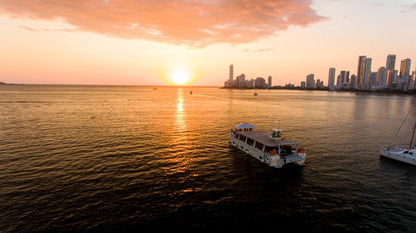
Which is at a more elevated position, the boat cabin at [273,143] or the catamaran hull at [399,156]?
the boat cabin at [273,143]

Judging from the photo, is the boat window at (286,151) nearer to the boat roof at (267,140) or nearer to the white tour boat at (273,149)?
the white tour boat at (273,149)

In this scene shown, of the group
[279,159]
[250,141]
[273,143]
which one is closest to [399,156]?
[279,159]

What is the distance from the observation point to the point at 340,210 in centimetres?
2214

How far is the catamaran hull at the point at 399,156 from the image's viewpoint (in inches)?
1378

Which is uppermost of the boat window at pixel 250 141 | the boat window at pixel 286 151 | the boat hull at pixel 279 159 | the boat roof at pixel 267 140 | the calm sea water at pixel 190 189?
the boat roof at pixel 267 140

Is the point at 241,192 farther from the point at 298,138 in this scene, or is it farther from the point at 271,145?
the point at 298,138

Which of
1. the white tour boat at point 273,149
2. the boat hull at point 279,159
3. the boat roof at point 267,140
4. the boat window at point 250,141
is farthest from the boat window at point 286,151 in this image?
the boat window at point 250,141

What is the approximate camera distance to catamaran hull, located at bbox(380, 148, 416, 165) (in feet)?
115

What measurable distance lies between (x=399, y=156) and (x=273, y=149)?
23220mm

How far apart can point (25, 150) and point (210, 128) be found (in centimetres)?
4308

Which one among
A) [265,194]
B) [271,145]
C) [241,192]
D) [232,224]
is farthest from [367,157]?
[232,224]

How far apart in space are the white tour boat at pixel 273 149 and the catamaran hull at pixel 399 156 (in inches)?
678

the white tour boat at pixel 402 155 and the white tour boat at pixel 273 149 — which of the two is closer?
the white tour boat at pixel 273 149

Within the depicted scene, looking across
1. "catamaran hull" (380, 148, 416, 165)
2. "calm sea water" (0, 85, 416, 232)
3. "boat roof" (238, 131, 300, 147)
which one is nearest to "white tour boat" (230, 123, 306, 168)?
"boat roof" (238, 131, 300, 147)
